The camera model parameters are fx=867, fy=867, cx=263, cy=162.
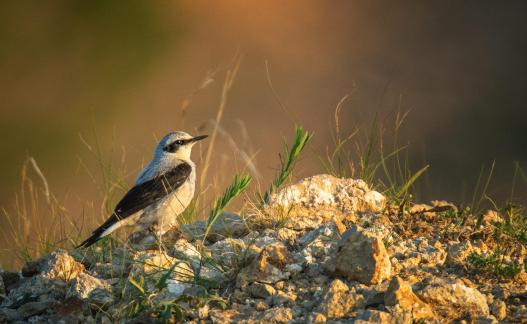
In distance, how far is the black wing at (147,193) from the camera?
689 centimetres

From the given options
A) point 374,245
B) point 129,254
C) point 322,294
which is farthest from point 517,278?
point 129,254

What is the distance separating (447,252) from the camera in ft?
16.8

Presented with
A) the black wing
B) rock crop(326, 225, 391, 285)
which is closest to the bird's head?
the black wing

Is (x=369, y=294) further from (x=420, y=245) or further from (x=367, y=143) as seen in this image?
(x=367, y=143)

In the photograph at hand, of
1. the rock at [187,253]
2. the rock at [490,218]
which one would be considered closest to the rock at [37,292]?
the rock at [187,253]

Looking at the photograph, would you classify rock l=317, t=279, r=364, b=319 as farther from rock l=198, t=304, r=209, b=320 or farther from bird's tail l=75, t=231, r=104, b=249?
bird's tail l=75, t=231, r=104, b=249

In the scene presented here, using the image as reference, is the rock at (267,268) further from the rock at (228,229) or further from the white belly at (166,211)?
the white belly at (166,211)

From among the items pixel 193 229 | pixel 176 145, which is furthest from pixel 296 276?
pixel 176 145

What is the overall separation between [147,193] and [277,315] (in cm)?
302

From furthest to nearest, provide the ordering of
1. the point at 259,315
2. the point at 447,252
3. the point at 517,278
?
the point at 447,252, the point at 517,278, the point at 259,315

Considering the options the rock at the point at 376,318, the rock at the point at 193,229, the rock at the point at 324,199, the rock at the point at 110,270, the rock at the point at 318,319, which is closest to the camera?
the rock at the point at 376,318

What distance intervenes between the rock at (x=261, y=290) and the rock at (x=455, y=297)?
Result: 77 cm

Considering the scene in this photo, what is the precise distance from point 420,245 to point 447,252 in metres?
0.19

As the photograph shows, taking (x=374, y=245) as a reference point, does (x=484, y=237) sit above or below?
below
